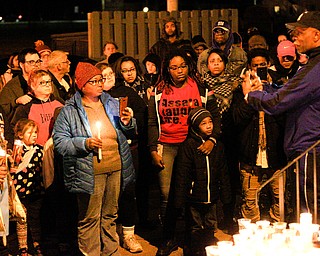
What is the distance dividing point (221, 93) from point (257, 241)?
326 centimetres

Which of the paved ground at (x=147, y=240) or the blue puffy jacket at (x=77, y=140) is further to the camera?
the paved ground at (x=147, y=240)

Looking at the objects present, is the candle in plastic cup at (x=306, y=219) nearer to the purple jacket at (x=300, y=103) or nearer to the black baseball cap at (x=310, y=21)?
the purple jacket at (x=300, y=103)

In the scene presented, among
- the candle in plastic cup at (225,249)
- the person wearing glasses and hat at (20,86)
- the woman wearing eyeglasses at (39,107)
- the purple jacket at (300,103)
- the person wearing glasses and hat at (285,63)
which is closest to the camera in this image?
the candle in plastic cup at (225,249)

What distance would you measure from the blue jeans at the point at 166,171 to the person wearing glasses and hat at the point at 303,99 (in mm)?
1609

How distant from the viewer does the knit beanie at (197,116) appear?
27.5 feet

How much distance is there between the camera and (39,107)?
863cm

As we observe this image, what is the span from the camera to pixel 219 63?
9.41 meters

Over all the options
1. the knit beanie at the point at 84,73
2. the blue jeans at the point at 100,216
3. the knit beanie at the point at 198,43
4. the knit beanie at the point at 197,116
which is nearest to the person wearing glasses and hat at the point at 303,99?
the knit beanie at the point at 197,116

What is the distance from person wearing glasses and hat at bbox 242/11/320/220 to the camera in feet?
23.1

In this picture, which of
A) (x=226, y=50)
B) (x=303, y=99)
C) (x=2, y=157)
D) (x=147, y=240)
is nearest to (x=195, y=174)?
(x=147, y=240)

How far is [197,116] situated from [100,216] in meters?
1.43

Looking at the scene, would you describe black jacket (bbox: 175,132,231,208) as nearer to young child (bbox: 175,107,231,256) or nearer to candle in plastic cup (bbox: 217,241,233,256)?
young child (bbox: 175,107,231,256)

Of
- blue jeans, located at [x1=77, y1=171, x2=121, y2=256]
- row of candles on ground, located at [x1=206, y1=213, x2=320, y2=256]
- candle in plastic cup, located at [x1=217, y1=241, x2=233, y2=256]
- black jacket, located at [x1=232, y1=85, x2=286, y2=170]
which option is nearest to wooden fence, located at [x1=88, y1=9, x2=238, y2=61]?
black jacket, located at [x1=232, y1=85, x2=286, y2=170]

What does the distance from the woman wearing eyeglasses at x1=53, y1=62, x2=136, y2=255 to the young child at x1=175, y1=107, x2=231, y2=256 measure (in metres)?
0.64
